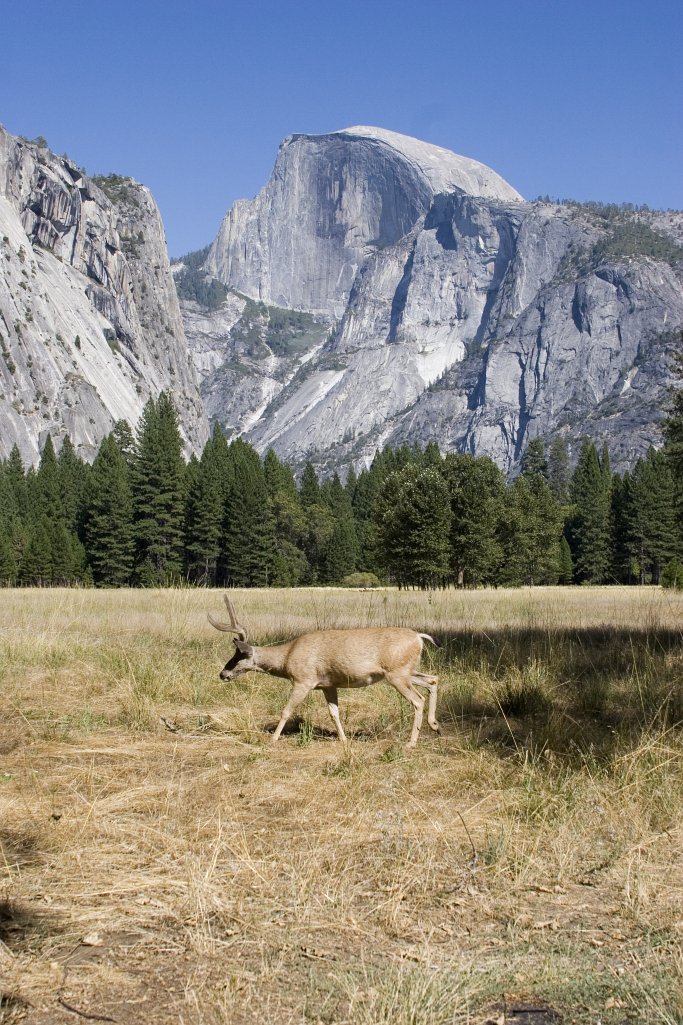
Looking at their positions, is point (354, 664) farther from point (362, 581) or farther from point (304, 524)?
point (304, 524)

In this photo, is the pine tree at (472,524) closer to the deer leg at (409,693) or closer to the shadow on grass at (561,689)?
the shadow on grass at (561,689)

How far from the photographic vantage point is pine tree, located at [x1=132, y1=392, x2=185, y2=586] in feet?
253

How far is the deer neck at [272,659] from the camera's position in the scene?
8.52m

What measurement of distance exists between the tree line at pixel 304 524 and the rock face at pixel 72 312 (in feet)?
84.8

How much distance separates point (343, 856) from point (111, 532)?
7363 cm

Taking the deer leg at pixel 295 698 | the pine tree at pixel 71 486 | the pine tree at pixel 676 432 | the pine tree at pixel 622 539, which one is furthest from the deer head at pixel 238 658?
the pine tree at pixel 622 539

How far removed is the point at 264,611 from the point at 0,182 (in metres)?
146

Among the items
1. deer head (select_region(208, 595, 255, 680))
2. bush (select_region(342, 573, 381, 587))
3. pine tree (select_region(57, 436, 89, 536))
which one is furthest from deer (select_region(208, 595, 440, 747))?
pine tree (select_region(57, 436, 89, 536))

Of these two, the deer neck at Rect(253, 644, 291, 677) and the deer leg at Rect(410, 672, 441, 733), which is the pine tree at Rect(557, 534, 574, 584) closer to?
the deer leg at Rect(410, 672, 441, 733)

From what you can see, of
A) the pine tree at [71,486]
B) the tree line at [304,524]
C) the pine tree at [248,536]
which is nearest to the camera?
the tree line at [304,524]

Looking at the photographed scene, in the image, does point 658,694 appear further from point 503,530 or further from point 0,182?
point 0,182

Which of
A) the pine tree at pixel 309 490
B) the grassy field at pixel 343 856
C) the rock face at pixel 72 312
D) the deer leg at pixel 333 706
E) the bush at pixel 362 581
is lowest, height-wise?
the bush at pixel 362 581

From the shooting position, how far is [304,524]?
90.8 m

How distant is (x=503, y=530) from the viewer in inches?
2648
